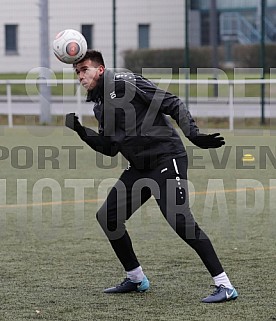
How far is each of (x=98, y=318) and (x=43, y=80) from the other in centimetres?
1771

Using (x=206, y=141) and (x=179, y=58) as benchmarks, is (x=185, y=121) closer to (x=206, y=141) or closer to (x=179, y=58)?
(x=206, y=141)

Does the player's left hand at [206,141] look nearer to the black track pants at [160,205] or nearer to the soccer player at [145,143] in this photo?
the soccer player at [145,143]

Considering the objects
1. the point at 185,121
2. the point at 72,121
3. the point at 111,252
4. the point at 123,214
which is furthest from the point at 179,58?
the point at 185,121

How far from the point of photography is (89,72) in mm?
6680

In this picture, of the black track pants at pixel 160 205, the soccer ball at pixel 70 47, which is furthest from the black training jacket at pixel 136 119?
the soccer ball at pixel 70 47

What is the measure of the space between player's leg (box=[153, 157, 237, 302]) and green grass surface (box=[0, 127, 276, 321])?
0.20 meters

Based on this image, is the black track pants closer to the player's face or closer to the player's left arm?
the player's left arm

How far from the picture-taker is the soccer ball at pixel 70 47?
263 inches

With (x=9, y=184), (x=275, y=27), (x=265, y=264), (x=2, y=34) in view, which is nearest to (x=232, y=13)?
(x=275, y=27)

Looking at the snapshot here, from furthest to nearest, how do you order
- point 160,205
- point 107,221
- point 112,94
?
1. point 107,221
2. point 160,205
3. point 112,94

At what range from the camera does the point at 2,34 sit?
2892 centimetres

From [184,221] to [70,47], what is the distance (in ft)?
4.75

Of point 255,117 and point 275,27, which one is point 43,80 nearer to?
point 255,117

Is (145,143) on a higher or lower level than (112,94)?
lower
